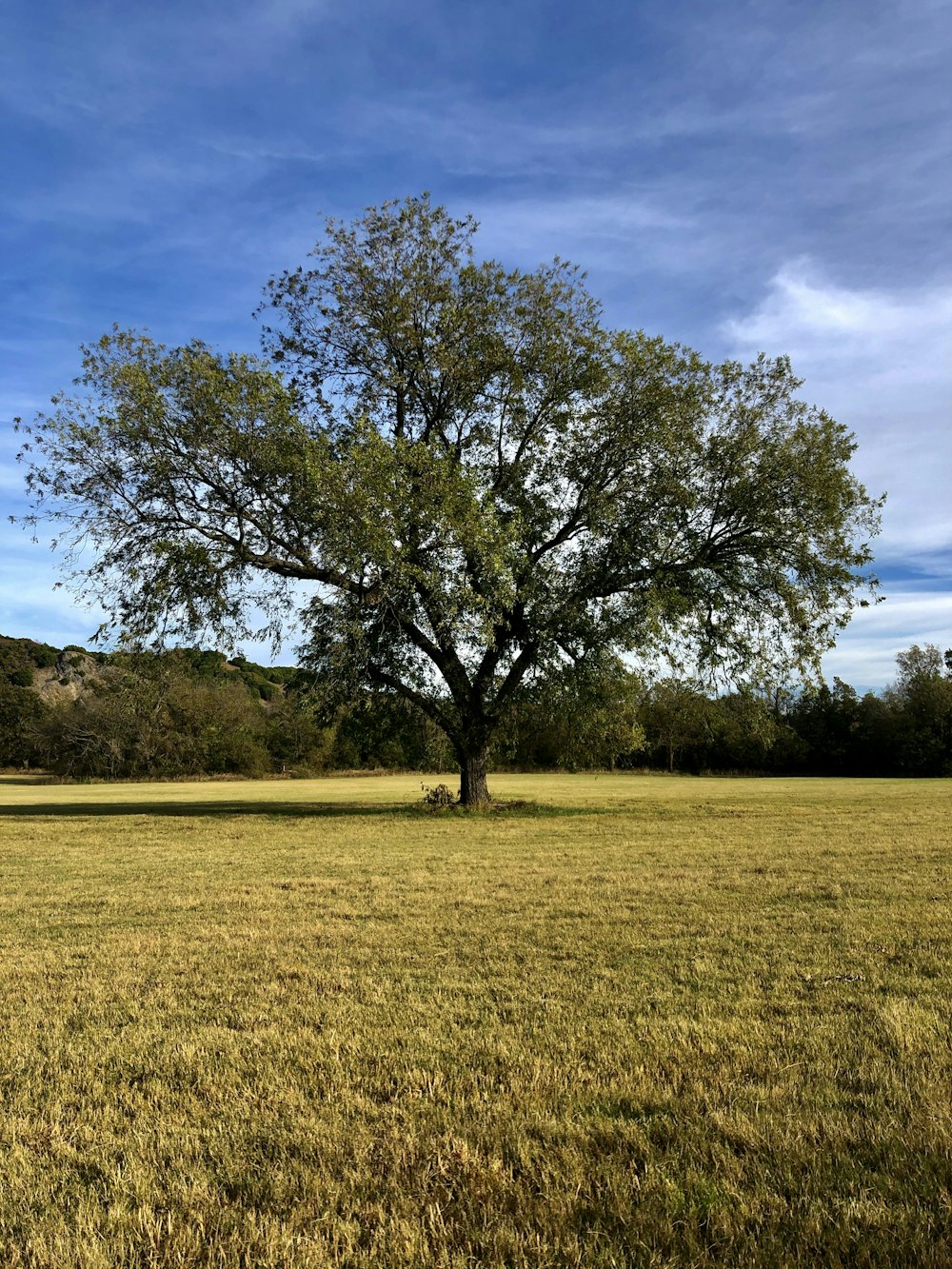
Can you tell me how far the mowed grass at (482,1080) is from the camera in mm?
3117

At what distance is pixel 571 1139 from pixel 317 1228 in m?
1.22

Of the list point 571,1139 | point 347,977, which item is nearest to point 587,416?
point 347,977

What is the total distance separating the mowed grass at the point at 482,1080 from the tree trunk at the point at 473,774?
15730mm

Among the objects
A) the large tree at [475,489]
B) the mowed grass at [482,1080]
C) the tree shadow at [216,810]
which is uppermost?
the large tree at [475,489]

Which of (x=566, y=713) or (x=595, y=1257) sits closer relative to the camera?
(x=595, y=1257)

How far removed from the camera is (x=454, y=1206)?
3.28 meters

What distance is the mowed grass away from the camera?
312 cm

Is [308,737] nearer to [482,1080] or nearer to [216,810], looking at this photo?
A: [216,810]

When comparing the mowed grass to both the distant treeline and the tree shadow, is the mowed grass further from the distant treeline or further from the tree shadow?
the distant treeline

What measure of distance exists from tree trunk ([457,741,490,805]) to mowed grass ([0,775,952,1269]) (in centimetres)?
1573

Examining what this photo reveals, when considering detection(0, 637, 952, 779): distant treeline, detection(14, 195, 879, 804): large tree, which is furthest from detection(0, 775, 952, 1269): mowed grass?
detection(0, 637, 952, 779): distant treeline

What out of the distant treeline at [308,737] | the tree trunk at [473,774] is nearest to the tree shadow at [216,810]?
the tree trunk at [473,774]

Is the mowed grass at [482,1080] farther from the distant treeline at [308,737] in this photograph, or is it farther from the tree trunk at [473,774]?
the distant treeline at [308,737]

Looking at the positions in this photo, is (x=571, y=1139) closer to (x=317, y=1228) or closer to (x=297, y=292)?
(x=317, y=1228)
